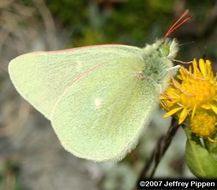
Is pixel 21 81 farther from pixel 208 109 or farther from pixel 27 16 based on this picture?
pixel 27 16

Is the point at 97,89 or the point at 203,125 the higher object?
the point at 203,125

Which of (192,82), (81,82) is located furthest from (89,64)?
(192,82)

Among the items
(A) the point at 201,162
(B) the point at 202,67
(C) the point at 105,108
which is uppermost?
(B) the point at 202,67

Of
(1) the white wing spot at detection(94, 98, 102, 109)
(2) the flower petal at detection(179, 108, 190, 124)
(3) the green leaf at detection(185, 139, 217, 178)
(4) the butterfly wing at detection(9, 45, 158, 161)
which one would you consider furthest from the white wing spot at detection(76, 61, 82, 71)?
(3) the green leaf at detection(185, 139, 217, 178)

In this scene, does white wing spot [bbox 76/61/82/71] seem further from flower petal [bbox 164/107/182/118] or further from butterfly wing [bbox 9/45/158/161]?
flower petal [bbox 164/107/182/118]

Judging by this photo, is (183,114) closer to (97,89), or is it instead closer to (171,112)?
(171,112)

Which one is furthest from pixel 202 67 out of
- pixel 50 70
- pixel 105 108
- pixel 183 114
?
pixel 50 70

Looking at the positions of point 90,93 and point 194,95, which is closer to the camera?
point 194,95
